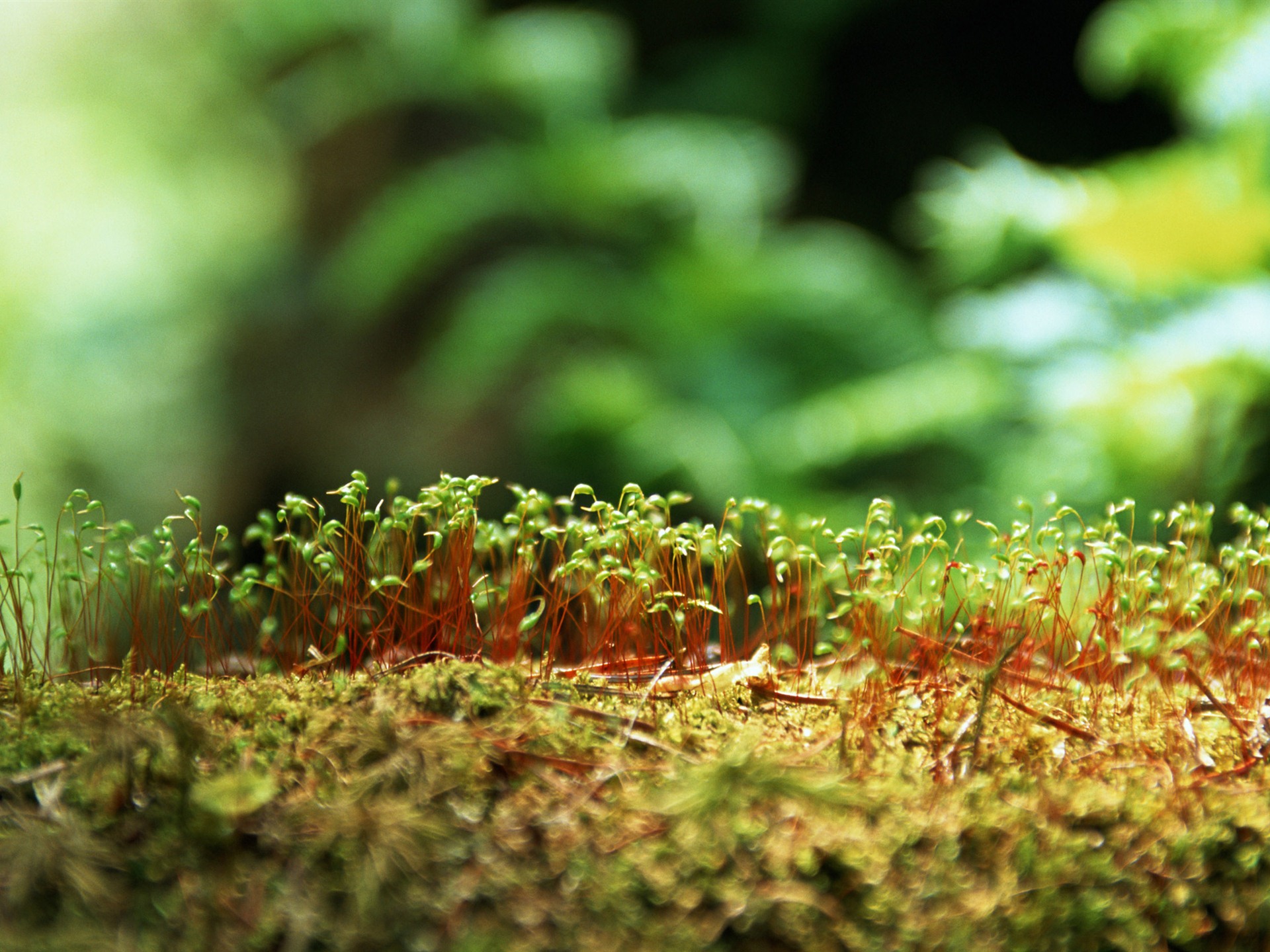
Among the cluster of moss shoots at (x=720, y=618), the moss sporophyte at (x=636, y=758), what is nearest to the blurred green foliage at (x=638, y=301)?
the cluster of moss shoots at (x=720, y=618)

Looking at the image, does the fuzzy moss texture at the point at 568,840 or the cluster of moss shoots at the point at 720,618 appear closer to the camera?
the fuzzy moss texture at the point at 568,840

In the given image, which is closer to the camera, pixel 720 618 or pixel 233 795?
pixel 233 795

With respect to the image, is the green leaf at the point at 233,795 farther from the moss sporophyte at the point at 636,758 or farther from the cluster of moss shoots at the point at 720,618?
the cluster of moss shoots at the point at 720,618

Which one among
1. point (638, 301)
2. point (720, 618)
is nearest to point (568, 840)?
point (720, 618)

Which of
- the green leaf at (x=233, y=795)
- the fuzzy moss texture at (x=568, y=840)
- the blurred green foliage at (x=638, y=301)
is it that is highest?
the blurred green foliage at (x=638, y=301)

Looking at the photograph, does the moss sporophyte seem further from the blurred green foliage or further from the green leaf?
the blurred green foliage

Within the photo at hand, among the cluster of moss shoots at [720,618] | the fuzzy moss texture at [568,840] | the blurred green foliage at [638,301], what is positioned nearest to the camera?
the fuzzy moss texture at [568,840]

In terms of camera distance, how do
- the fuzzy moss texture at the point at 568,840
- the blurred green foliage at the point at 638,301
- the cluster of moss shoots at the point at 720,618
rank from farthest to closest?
1. the blurred green foliage at the point at 638,301
2. the cluster of moss shoots at the point at 720,618
3. the fuzzy moss texture at the point at 568,840

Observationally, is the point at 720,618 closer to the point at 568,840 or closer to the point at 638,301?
the point at 568,840
